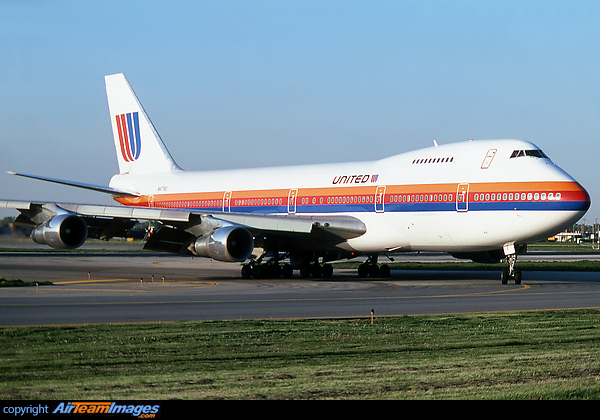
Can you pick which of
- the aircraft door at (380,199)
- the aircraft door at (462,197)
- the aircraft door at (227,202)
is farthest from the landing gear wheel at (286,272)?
the aircraft door at (462,197)

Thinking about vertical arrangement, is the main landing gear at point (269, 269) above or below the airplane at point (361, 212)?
below

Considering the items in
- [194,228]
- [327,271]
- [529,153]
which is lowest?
[327,271]

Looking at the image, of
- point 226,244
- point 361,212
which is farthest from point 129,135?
point 361,212

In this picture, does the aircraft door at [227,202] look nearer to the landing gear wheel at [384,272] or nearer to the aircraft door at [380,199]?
the landing gear wheel at [384,272]

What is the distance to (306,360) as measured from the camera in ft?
34.4

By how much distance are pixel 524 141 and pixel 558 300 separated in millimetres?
8051

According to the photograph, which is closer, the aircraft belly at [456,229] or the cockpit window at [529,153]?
the aircraft belly at [456,229]

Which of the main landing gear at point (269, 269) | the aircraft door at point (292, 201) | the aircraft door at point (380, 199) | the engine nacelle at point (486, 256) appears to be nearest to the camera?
the aircraft door at point (380, 199)

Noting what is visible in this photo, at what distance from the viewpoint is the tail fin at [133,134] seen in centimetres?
3966

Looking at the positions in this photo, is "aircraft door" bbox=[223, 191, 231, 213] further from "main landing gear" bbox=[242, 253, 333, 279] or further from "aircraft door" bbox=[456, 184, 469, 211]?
"aircraft door" bbox=[456, 184, 469, 211]

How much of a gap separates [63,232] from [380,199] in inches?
494

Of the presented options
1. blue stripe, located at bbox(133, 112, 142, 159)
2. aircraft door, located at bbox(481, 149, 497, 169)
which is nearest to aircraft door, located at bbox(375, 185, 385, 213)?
aircraft door, located at bbox(481, 149, 497, 169)

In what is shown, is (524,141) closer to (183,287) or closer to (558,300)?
(558,300)
